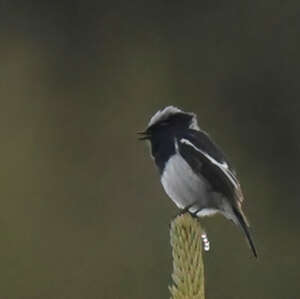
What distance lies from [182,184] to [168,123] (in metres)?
0.20

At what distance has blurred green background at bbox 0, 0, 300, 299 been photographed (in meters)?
5.94

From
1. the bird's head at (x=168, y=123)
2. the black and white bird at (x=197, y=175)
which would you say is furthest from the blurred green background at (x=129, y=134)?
the black and white bird at (x=197, y=175)

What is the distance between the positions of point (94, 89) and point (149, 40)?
0.42 m

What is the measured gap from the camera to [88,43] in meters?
7.19

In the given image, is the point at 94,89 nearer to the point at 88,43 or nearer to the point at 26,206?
the point at 88,43

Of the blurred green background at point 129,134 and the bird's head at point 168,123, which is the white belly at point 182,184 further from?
the blurred green background at point 129,134

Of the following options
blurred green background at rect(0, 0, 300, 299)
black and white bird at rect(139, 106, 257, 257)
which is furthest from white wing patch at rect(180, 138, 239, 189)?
blurred green background at rect(0, 0, 300, 299)

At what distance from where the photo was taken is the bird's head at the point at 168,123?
311 centimetres

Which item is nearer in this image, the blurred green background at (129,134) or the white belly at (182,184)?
the white belly at (182,184)

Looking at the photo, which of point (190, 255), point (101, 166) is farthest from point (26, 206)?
point (190, 255)

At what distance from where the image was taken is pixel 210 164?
119 inches

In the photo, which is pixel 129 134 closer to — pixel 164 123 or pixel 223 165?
pixel 164 123

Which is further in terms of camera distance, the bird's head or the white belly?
the bird's head

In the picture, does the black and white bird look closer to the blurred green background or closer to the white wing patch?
the white wing patch
